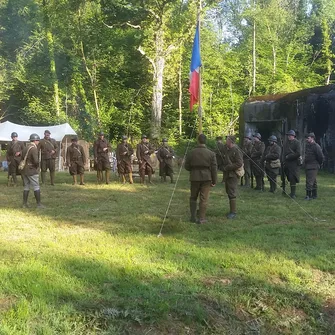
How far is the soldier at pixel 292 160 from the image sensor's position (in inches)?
485

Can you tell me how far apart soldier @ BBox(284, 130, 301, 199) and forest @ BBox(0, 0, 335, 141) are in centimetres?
1654

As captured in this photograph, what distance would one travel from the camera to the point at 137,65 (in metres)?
33.2

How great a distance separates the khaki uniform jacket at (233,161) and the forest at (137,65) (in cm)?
1887

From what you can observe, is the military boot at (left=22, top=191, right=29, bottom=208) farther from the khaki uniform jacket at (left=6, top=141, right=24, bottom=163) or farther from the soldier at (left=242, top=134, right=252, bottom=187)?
the soldier at (left=242, top=134, right=252, bottom=187)

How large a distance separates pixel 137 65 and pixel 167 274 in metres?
28.7

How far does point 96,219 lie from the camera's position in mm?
9570

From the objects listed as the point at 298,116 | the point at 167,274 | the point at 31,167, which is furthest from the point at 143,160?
the point at 167,274

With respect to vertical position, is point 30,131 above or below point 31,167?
above

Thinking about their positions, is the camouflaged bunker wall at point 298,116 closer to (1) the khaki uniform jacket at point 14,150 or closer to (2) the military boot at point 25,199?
(1) the khaki uniform jacket at point 14,150

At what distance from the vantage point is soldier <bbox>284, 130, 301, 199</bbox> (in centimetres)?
1231

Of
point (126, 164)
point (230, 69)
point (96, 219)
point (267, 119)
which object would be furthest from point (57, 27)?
point (96, 219)

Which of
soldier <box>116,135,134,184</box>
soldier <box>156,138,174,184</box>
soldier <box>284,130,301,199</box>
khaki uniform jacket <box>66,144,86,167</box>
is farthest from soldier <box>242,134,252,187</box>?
khaki uniform jacket <box>66,144,86,167</box>

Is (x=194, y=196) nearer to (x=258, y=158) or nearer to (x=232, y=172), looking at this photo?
(x=232, y=172)

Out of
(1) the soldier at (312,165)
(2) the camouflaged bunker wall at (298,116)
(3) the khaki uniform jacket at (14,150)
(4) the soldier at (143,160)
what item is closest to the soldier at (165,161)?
(4) the soldier at (143,160)
